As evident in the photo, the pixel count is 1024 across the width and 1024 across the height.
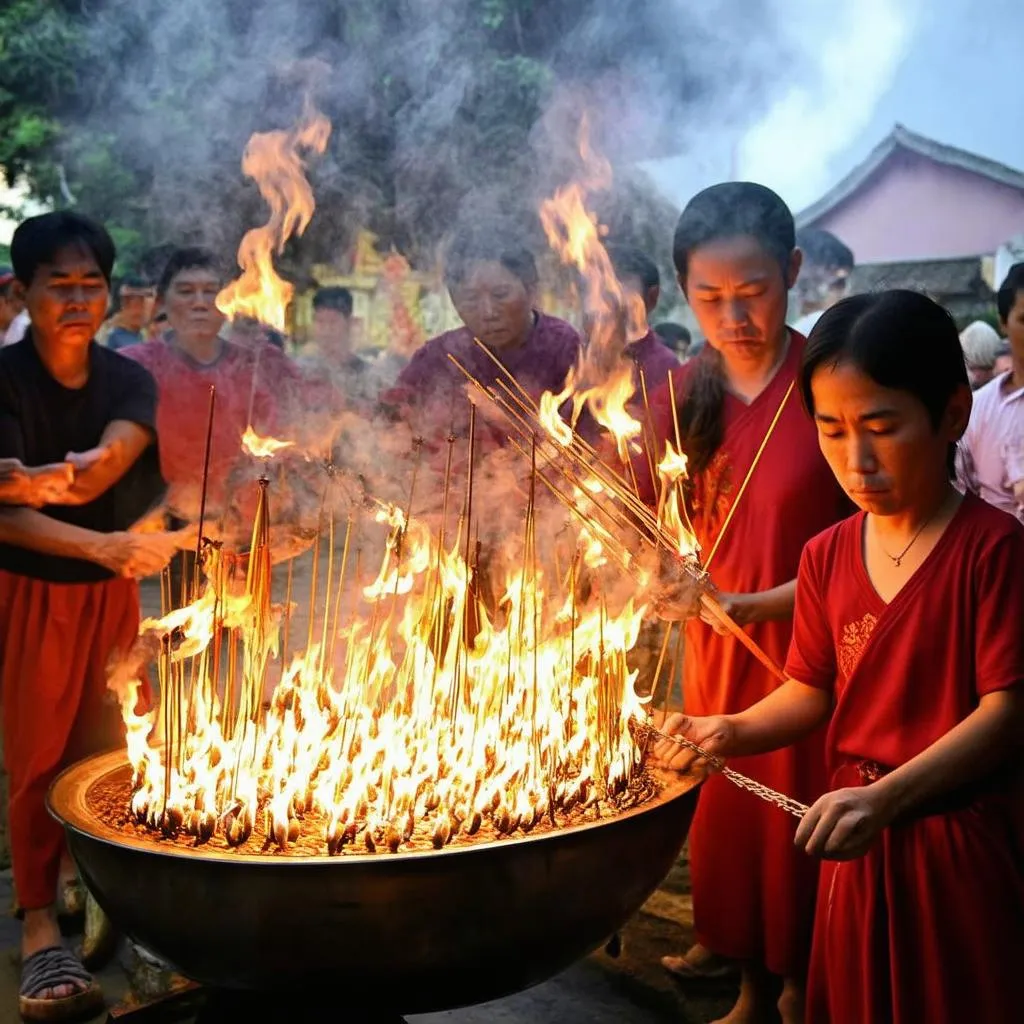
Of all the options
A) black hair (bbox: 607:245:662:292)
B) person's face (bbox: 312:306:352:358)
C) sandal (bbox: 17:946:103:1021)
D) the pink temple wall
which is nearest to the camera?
sandal (bbox: 17:946:103:1021)

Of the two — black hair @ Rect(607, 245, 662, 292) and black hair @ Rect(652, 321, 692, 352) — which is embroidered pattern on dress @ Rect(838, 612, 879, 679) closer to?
black hair @ Rect(607, 245, 662, 292)

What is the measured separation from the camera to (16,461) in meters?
3.41

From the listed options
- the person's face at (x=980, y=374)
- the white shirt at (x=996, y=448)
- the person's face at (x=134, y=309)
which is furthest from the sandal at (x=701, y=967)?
the person's face at (x=134, y=309)

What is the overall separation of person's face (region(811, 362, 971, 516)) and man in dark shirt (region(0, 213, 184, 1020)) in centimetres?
202

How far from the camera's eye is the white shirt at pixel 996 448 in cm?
393

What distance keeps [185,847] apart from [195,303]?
271cm

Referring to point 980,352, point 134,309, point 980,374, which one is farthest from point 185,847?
point 134,309

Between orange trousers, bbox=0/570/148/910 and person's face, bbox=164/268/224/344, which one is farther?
person's face, bbox=164/268/224/344

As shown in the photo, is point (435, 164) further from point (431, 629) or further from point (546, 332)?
point (431, 629)

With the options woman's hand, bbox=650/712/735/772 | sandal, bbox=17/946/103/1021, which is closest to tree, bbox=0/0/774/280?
sandal, bbox=17/946/103/1021

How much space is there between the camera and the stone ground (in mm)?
3324

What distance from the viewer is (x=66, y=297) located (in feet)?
11.3

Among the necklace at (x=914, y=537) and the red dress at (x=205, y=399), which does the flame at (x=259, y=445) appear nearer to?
the red dress at (x=205, y=399)

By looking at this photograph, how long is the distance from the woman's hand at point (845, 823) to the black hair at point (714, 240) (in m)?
1.35
